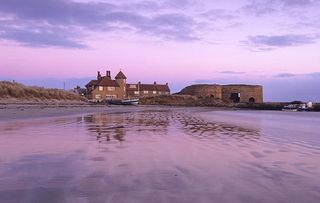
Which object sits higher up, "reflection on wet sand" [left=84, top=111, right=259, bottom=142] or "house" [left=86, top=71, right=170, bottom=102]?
"house" [left=86, top=71, right=170, bottom=102]

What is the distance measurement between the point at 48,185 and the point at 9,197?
82cm

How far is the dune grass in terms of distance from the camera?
56250mm

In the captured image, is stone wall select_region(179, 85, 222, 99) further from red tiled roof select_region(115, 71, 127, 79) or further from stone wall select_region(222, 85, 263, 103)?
red tiled roof select_region(115, 71, 127, 79)

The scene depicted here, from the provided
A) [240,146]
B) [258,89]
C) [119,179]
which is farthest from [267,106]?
[119,179]

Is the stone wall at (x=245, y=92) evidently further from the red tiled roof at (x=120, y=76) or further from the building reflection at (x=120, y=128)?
the building reflection at (x=120, y=128)

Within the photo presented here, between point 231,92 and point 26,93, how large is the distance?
6503 cm

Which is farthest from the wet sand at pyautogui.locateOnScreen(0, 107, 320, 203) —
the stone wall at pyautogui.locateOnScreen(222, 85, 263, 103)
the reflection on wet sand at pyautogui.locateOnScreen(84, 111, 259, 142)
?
the stone wall at pyautogui.locateOnScreen(222, 85, 263, 103)

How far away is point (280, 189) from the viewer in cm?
618

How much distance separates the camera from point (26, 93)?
60031mm

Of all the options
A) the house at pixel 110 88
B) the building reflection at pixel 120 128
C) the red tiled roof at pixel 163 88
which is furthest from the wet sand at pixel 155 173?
the red tiled roof at pixel 163 88

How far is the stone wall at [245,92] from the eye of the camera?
110 m

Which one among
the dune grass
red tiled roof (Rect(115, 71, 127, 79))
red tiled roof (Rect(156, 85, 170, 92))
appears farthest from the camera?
red tiled roof (Rect(156, 85, 170, 92))

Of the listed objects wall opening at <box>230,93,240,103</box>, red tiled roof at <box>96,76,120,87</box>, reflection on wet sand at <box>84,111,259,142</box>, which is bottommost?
reflection on wet sand at <box>84,111,259,142</box>

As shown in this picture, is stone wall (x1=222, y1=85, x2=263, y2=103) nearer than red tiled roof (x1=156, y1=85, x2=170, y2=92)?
Yes
